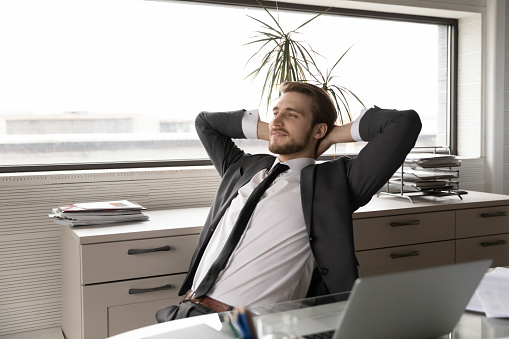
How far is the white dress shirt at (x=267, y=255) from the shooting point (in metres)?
1.98

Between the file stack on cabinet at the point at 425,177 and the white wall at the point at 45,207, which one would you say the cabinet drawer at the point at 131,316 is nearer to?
the white wall at the point at 45,207

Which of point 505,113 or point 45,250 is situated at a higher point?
point 505,113

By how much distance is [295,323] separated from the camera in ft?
3.66

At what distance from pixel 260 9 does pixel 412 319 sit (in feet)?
9.06

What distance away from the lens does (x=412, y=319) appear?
A: 0.99m

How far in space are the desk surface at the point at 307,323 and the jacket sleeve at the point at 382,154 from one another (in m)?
0.80

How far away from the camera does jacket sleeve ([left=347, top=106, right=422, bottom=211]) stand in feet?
6.56

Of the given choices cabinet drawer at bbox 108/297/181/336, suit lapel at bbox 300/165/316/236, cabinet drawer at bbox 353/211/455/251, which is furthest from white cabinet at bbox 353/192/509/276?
cabinet drawer at bbox 108/297/181/336

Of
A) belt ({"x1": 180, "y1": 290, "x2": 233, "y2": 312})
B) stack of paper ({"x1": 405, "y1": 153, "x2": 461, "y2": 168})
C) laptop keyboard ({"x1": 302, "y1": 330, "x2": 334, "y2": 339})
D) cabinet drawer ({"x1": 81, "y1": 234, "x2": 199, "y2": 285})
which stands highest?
stack of paper ({"x1": 405, "y1": 153, "x2": 461, "y2": 168})

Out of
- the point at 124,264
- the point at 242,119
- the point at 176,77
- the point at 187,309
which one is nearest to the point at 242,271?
the point at 187,309

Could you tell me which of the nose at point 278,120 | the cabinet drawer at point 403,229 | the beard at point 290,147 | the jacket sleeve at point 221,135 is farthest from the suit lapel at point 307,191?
the cabinet drawer at point 403,229

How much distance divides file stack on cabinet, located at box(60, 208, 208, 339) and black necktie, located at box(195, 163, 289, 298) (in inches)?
18.8

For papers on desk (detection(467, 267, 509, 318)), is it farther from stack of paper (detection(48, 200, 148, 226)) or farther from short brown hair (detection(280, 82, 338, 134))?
stack of paper (detection(48, 200, 148, 226))

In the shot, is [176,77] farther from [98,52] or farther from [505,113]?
[505,113]
